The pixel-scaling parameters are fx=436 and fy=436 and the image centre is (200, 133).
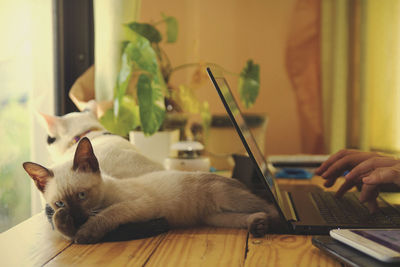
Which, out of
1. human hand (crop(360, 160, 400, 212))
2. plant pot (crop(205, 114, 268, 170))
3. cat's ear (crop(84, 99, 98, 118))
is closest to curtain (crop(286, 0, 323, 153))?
plant pot (crop(205, 114, 268, 170))

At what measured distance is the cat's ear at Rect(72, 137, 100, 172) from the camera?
805 mm

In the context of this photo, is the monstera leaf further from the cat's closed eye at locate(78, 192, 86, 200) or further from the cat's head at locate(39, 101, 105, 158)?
the cat's closed eye at locate(78, 192, 86, 200)

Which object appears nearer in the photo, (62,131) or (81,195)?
(81,195)

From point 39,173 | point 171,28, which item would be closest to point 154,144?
point 171,28

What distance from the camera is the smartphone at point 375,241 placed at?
1.89 ft

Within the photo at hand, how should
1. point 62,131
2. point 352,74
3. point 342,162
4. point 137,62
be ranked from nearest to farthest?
1. point 342,162
2. point 62,131
3. point 137,62
4. point 352,74

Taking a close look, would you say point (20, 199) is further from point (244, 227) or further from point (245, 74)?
point (245, 74)

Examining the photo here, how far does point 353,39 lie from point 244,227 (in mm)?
→ 1956

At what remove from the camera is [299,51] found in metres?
2.64

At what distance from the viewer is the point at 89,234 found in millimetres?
771

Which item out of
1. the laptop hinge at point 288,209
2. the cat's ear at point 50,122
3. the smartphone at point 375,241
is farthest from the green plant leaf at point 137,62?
the smartphone at point 375,241

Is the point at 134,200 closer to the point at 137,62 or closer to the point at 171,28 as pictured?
the point at 137,62

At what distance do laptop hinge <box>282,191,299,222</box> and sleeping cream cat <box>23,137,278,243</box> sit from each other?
0.03 metres

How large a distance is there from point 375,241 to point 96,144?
0.76 meters
